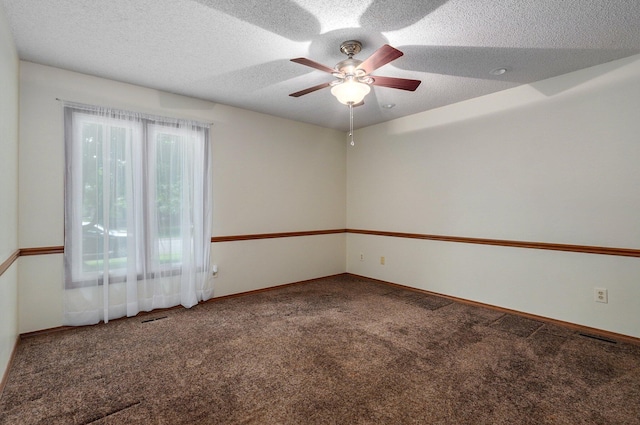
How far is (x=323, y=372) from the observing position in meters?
2.25

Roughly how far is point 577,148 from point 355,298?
2.92 m

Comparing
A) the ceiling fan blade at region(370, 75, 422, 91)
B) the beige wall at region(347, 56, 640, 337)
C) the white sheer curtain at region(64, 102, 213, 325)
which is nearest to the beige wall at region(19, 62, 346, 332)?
the white sheer curtain at region(64, 102, 213, 325)

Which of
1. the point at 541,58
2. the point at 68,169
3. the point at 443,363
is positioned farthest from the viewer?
the point at 68,169

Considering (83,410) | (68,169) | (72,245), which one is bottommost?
(83,410)

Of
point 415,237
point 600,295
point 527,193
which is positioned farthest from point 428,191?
point 600,295

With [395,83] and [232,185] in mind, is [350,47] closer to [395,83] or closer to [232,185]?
[395,83]

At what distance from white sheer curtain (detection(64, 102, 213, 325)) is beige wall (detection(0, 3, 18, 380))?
42 centimetres

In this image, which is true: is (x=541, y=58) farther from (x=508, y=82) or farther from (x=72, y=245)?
(x=72, y=245)

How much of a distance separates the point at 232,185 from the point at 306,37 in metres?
2.28

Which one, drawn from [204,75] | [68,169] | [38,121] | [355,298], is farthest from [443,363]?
[38,121]

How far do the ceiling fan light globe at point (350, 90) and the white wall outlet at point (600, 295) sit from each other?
2.91 m

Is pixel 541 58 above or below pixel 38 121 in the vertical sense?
above

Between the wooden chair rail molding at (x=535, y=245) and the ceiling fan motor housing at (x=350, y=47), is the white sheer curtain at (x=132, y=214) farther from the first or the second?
the wooden chair rail molding at (x=535, y=245)

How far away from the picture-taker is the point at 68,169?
119 inches
